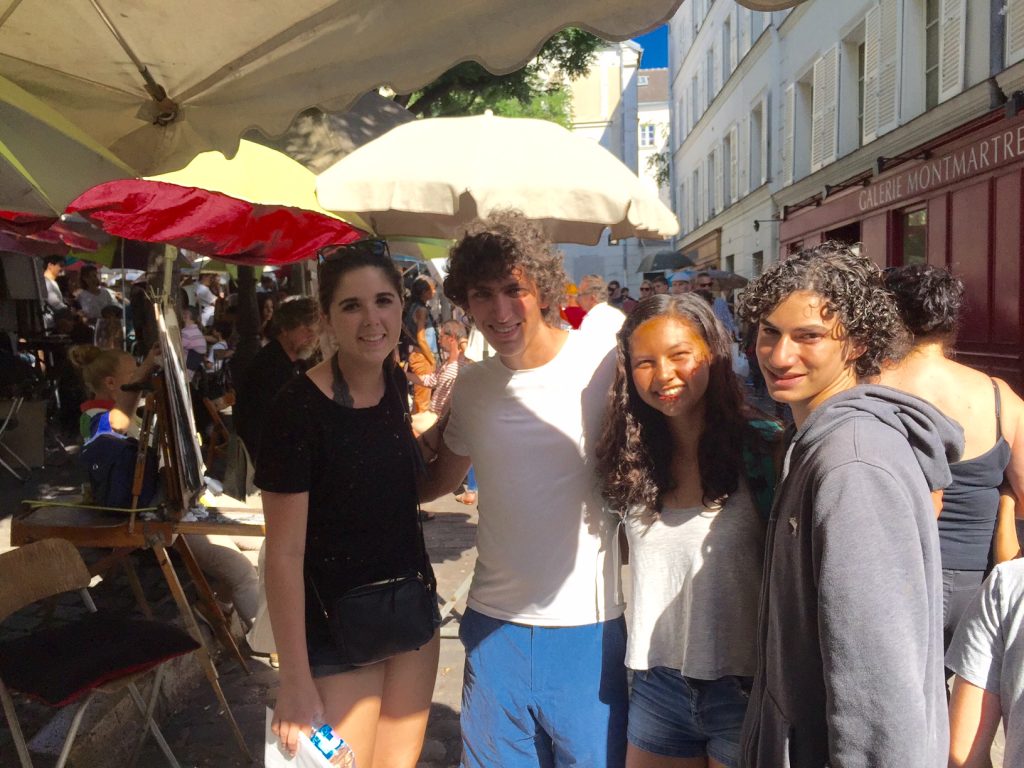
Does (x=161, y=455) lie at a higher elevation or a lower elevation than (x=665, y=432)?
lower

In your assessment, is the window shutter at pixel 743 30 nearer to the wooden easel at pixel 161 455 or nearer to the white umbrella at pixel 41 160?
the wooden easel at pixel 161 455

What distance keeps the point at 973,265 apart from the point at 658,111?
38031mm

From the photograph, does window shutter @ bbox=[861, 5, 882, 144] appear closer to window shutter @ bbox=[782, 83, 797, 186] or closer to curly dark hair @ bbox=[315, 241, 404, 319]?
window shutter @ bbox=[782, 83, 797, 186]

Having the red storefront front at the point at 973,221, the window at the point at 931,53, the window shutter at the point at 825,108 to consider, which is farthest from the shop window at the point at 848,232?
the window at the point at 931,53

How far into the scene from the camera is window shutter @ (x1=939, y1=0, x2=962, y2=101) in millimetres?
9633

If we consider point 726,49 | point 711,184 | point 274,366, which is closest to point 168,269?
point 274,366

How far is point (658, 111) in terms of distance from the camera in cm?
4481

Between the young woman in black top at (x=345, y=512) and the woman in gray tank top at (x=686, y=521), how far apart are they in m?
0.58

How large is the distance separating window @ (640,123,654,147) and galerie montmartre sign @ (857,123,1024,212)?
3295 centimetres

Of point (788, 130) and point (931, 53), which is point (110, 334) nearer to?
point (931, 53)

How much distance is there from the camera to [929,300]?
2.50 m

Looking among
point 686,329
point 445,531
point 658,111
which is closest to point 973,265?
point 445,531

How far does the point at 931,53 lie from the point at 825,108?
3611 mm

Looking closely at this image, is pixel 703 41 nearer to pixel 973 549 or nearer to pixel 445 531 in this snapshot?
pixel 445 531
